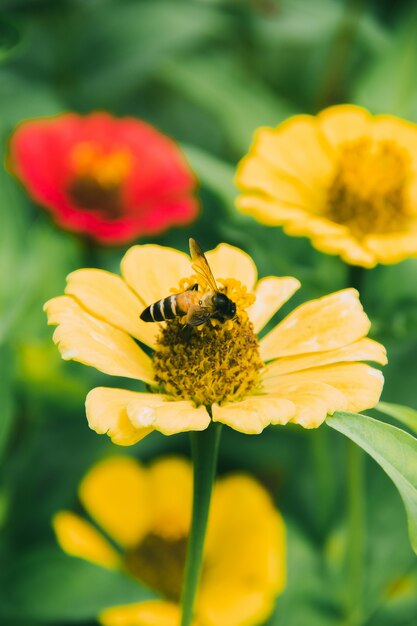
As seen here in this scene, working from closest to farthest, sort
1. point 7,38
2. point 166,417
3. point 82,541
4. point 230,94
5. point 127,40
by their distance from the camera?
point 166,417 < point 7,38 < point 82,541 < point 230,94 < point 127,40

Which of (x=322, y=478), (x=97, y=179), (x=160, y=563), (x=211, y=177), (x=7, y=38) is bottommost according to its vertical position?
(x=160, y=563)

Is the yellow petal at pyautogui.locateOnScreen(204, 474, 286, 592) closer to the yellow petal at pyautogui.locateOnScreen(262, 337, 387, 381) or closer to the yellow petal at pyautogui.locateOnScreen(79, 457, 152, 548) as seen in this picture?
the yellow petal at pyautogui.locateOnScreen(79, 457, 152, 548)

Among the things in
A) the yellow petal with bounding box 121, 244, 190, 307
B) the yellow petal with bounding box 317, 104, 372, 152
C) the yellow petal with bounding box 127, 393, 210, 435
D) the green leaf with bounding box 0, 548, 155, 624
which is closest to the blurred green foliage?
the green leaf with bounding box 0, 548, 155, 624

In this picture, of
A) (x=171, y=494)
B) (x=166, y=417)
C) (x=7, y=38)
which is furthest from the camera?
(x=171, y=494)

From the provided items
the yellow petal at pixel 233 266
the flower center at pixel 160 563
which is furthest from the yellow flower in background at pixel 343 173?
the flower center at pixel 160 563

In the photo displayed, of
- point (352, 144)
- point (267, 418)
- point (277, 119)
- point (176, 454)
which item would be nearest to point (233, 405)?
point (267, 418)

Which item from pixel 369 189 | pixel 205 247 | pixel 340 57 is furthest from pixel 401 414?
pixel 340 57

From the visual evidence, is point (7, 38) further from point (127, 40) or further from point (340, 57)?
point (340, 57)
